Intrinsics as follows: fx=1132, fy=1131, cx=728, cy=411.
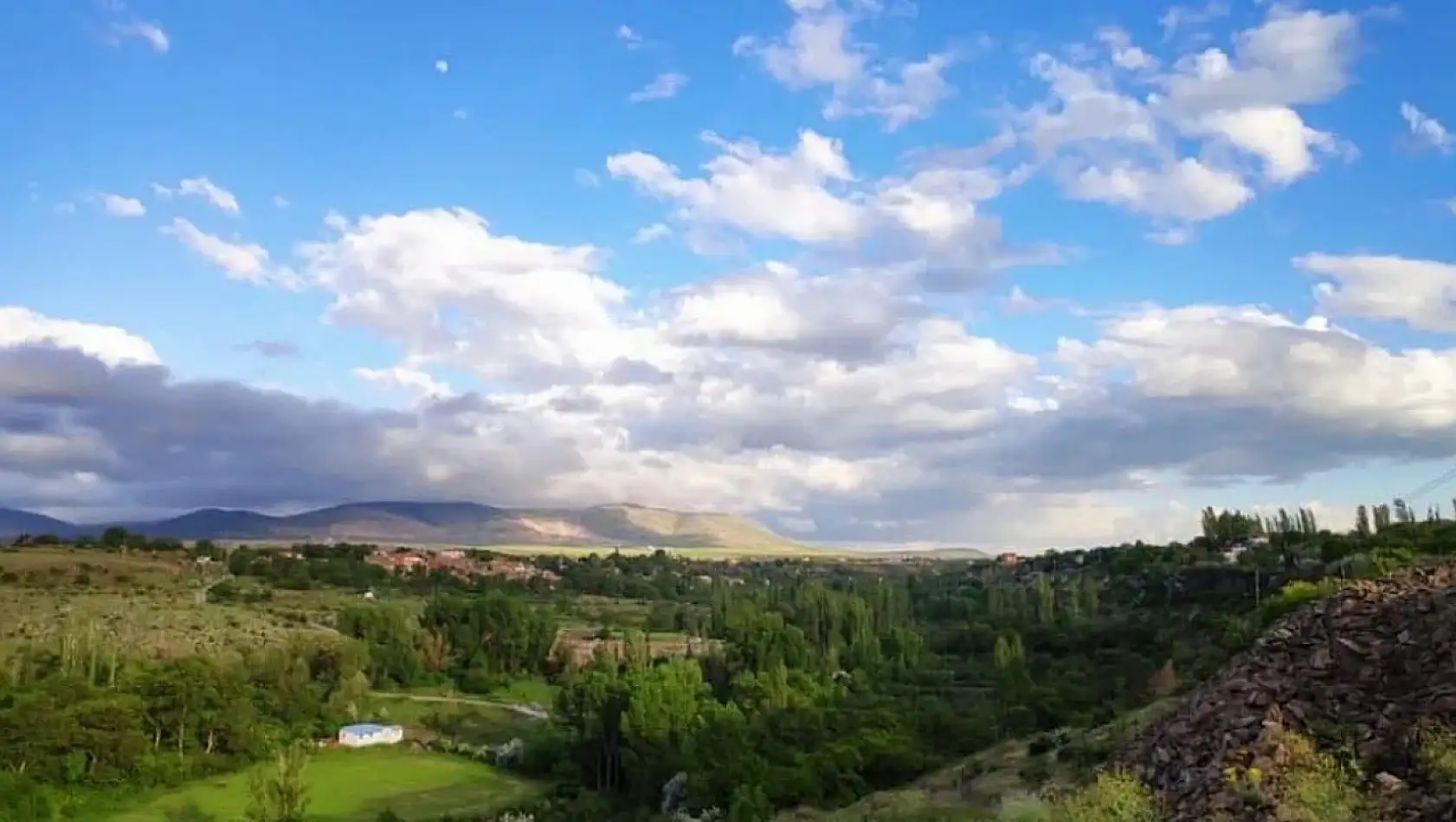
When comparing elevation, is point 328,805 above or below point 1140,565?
below

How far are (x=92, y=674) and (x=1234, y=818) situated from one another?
64007mm

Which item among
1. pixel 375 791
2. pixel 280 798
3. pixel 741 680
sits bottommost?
pixel 375 791

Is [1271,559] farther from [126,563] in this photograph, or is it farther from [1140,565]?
[126,563]

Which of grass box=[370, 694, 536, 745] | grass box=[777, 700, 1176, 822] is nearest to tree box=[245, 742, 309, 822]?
grass box=[777, 700, 1176, 822]

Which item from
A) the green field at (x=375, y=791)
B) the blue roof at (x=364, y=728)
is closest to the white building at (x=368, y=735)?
the blue roof at (x=364, y=728)

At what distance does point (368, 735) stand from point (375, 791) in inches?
497

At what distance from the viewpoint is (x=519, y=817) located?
150 ft

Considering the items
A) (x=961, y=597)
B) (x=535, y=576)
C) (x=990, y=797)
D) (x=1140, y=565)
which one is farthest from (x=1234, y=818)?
(x=535, y=576)

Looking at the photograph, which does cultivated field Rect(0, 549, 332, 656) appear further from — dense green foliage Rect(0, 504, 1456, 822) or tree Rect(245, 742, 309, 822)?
tree Rect(245, 742, 309, 822)

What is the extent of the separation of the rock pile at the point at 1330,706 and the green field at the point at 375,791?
37649 mm

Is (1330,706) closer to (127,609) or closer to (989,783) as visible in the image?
(989,783)

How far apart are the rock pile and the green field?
1482 inches

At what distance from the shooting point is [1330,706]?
1677 centimetres

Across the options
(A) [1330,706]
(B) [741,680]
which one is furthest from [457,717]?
(A) [1330,706]
